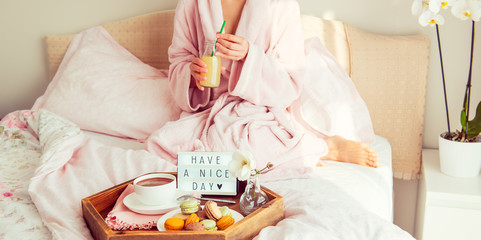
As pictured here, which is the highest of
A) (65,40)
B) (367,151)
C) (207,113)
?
(65,40)

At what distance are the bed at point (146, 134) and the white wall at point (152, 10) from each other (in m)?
0.08

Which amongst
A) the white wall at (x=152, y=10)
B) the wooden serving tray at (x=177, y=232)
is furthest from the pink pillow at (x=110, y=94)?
the wooden serving tray at (x=177, y=232)

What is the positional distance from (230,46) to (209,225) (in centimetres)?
68

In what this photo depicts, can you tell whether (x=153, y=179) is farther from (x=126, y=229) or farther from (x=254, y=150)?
(x=254, y=150)

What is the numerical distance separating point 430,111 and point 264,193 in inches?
44.9

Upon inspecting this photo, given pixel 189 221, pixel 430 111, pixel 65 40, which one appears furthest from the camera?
pixel 65 40

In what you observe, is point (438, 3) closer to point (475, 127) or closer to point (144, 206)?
point (475, 127)

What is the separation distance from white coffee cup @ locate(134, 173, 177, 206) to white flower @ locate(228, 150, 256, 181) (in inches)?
5.4

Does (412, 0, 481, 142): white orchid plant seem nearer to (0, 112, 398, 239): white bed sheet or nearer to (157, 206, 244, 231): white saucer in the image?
(0, 112, 398, 239): white bed sheet

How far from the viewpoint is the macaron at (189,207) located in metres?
0.75

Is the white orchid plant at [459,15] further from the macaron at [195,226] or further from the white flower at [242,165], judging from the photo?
the macaron at [195,226]

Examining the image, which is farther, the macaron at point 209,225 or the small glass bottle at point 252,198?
the small glass bottle at point 252,198

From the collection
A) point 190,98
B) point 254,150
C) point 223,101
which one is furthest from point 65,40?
point 254,150

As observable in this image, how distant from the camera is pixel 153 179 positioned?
85 cm
